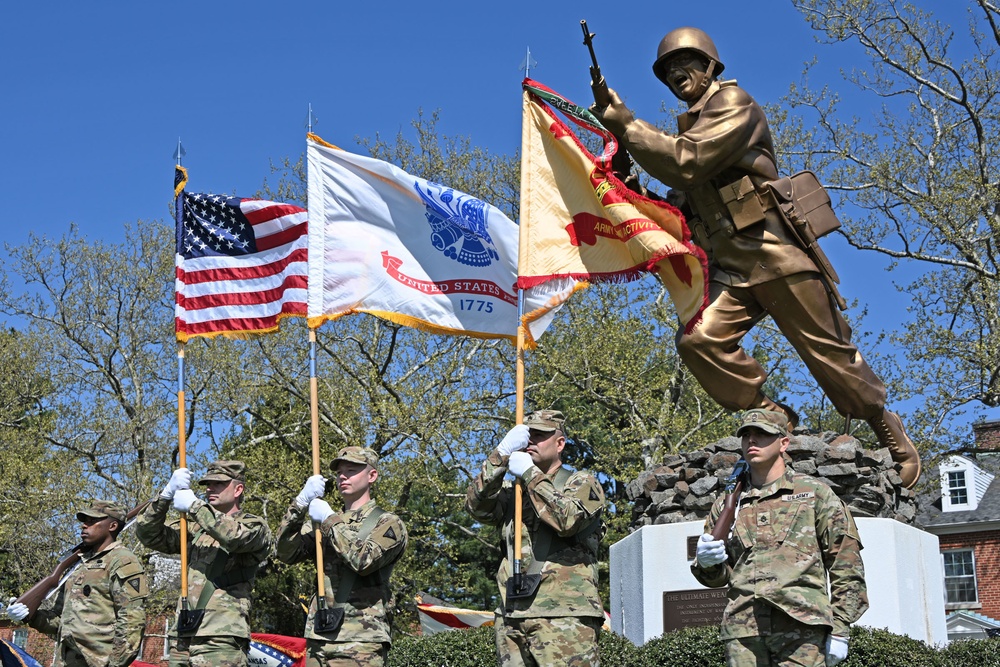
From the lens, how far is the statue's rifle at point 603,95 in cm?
841

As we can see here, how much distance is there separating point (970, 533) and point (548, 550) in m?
31.9

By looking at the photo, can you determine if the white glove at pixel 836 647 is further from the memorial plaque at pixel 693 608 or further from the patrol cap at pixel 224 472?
the patrol cap at pixel 224 472

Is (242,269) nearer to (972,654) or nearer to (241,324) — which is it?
(241,324)

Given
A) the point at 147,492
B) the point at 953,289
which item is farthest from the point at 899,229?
the point at 147,492

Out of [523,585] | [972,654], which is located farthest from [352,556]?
[972,654]

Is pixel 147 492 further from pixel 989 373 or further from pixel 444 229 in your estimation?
pixel 444 229

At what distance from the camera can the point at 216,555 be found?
8.41 m

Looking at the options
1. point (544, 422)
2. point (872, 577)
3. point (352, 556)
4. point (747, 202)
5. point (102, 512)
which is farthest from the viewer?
point (872, 577)

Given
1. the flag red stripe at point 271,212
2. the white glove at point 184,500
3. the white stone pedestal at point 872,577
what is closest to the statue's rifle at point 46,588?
the white glove at point 184,500

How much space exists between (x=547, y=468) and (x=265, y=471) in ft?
62.2

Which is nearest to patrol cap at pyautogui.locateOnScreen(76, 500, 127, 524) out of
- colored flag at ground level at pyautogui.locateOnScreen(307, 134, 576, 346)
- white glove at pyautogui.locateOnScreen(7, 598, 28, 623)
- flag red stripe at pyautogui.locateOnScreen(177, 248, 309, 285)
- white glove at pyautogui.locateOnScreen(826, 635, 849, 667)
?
A: white glove at pyautogui.locateOnScreen(7, 598, 28, 623)

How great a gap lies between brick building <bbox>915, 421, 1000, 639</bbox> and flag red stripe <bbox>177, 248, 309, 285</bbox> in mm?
26382

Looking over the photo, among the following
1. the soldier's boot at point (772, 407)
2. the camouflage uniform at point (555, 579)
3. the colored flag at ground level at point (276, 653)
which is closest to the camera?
the camouflage uniform at point (555, 579)

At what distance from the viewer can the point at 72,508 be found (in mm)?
25969
